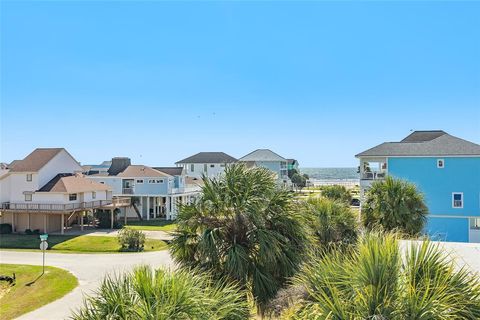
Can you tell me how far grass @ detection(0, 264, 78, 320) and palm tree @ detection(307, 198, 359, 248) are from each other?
44.7 feet

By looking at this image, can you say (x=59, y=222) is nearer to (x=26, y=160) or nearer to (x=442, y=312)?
(x=26, y=160)

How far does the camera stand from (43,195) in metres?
40.4

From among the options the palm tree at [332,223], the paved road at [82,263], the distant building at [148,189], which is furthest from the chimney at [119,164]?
the palm tree at [332,223]

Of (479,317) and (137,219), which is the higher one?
(479,317)

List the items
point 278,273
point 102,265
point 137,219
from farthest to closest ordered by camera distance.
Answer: point 137,219 < point 102,265 < point 278,273

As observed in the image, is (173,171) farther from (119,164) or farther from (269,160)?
(269,160)

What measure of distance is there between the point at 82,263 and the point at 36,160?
20254 millimetres

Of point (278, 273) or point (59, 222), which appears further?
point (59, 222)

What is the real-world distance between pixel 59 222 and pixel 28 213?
3.14m

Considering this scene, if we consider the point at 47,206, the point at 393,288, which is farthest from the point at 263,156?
the point at 393,288

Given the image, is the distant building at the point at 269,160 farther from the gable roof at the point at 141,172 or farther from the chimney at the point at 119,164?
the gable roof at the point at 141,172

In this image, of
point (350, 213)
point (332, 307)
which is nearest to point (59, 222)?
point (350, 213)

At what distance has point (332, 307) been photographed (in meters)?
5.80

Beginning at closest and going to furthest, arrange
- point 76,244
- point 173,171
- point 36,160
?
point 76,244, point 36,160, point 173,171
